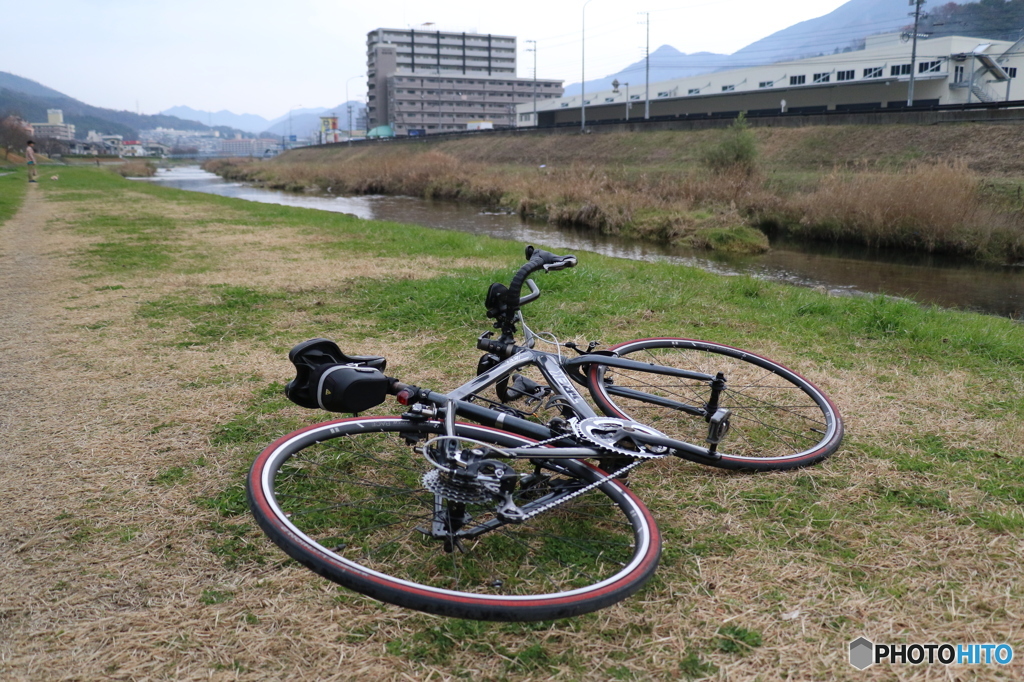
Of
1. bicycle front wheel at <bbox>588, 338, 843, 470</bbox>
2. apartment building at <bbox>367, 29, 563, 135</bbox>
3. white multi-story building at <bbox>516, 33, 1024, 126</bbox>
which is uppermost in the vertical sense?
apartment building at <bbox>367, 29, 563, 135</bbox>

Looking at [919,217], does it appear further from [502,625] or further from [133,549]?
[133,549]

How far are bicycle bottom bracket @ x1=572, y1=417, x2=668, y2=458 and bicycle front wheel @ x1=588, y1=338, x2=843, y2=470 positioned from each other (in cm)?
71

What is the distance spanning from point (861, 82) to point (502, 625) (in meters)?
58.3

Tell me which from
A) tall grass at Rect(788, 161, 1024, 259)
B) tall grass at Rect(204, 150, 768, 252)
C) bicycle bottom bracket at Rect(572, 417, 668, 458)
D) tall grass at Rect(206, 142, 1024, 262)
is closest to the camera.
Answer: bicycle bottom bracket at Rect(572, 417, 668, 458)

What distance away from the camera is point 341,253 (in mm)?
10219

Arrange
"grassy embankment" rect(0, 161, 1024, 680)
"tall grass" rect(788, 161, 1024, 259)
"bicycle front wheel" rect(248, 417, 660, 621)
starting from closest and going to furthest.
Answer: "bicycle front wheel" rect(248, 417, 660, 621), "grassy embankment" rect(0, 161, 1024, 680), "tall grass" rect(788, 161, 1024, 259)

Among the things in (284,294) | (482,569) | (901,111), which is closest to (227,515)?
(482,569)

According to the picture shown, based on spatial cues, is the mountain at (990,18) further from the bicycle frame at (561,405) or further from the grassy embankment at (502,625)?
the bicycle frame at (561,405)

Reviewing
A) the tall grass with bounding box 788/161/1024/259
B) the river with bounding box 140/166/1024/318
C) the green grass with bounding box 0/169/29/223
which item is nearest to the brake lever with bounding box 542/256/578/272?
the river with bounding box 140/166/1024/318

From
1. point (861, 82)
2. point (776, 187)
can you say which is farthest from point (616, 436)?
point (861, 82)

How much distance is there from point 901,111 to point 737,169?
426 inches

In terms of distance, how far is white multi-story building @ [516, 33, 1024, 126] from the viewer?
157ft

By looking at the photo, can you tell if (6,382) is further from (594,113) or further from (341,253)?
(594,113)

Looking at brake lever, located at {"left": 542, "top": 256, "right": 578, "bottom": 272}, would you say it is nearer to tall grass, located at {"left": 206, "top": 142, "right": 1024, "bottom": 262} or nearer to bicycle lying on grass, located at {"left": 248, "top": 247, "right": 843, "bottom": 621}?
bicycle lying on grass, located at {"left": 248, "top": 247, "right": 843, "bottom": 621}
